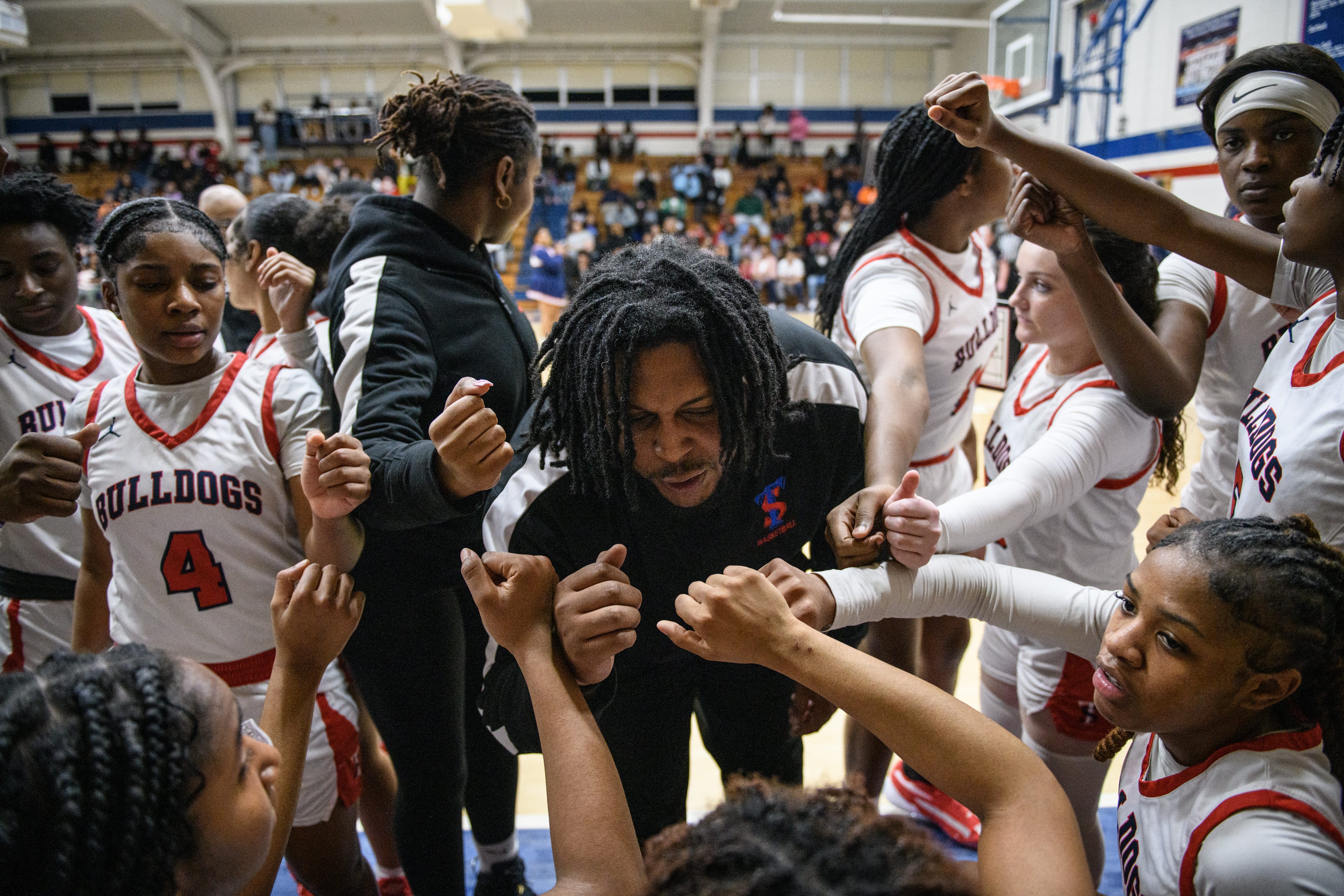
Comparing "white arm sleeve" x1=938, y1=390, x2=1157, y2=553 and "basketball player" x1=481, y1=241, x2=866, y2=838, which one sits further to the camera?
"white arm sleeve" x1=938, y1=390, x2=1157, y2=553

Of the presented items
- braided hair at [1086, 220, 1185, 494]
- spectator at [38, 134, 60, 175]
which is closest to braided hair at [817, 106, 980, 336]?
braided hair at [1086, 220, 1185, 494]

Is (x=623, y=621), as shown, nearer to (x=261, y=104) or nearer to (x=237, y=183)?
(x=237, y=183)

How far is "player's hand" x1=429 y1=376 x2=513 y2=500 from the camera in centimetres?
142

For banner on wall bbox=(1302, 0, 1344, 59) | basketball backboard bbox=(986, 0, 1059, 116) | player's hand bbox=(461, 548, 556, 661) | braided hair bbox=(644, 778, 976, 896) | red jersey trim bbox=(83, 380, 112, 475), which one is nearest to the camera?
braided hair bbox=(644, 778, 976, 896)

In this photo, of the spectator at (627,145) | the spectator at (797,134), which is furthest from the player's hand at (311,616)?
the spectator at (797,134)

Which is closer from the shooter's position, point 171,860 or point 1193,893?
point 171,860

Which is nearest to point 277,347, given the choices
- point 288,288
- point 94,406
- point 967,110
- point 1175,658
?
point 288,288

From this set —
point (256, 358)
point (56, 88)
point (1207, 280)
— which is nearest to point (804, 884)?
point (1207, 280)

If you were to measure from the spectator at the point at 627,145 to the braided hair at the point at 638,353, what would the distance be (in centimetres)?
1801

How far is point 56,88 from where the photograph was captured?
728 inches

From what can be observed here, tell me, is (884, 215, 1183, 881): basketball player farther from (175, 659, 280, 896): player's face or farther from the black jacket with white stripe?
(175, 659, 280, 896): player's face

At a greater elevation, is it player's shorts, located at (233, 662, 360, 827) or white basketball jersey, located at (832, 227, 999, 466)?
white basketball jersey, located at (832, 227, 999, 466)

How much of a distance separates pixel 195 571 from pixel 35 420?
2.24ft

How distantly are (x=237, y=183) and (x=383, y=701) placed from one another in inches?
745
